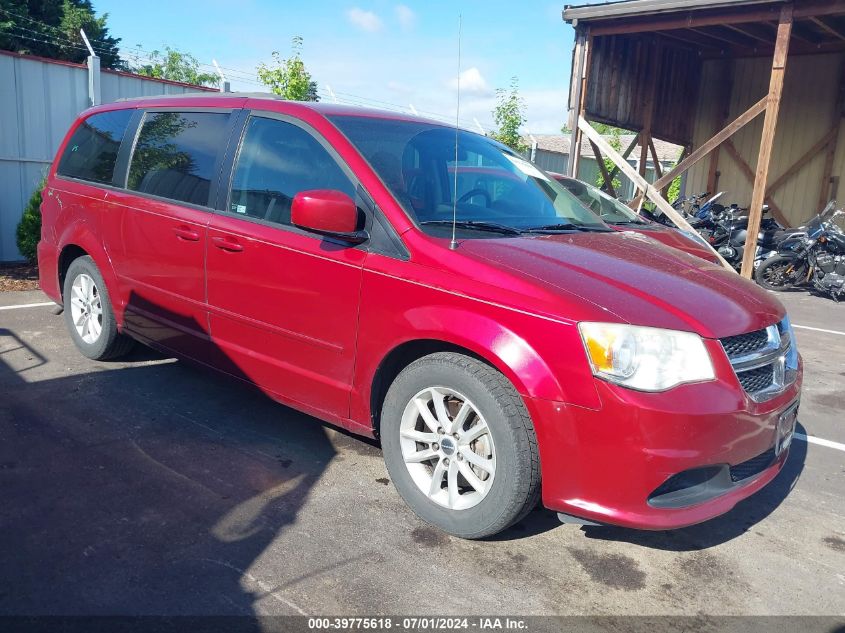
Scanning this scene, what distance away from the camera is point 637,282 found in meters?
2.93

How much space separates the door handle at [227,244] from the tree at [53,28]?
83.5ft

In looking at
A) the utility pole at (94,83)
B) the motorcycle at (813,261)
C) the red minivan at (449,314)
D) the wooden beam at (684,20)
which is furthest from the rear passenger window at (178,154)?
the motorcycle at (813,261)

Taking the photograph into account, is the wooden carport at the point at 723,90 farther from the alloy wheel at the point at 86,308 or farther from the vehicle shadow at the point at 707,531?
the alloy wheel at the point at 86,308

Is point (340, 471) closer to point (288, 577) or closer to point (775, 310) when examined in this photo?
point (288, 577)

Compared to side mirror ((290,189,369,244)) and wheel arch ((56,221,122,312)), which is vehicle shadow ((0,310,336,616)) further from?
side mirror ((290,189,369,244))

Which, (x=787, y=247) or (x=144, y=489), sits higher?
(x=787, y=247)

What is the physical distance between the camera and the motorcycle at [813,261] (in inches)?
405

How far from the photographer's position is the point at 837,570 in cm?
295

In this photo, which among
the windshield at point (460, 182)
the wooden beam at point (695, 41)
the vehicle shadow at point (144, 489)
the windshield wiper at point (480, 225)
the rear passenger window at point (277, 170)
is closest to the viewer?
the vehicle shadow at point (144, 489)

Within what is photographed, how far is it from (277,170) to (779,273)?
32.1 feet

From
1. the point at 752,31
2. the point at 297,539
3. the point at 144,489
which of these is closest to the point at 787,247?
the point at 752,31

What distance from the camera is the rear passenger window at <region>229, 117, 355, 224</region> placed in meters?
3.50

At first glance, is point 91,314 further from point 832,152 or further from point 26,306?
point 832,152

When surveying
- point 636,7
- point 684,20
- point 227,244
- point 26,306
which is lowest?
point 26,306
